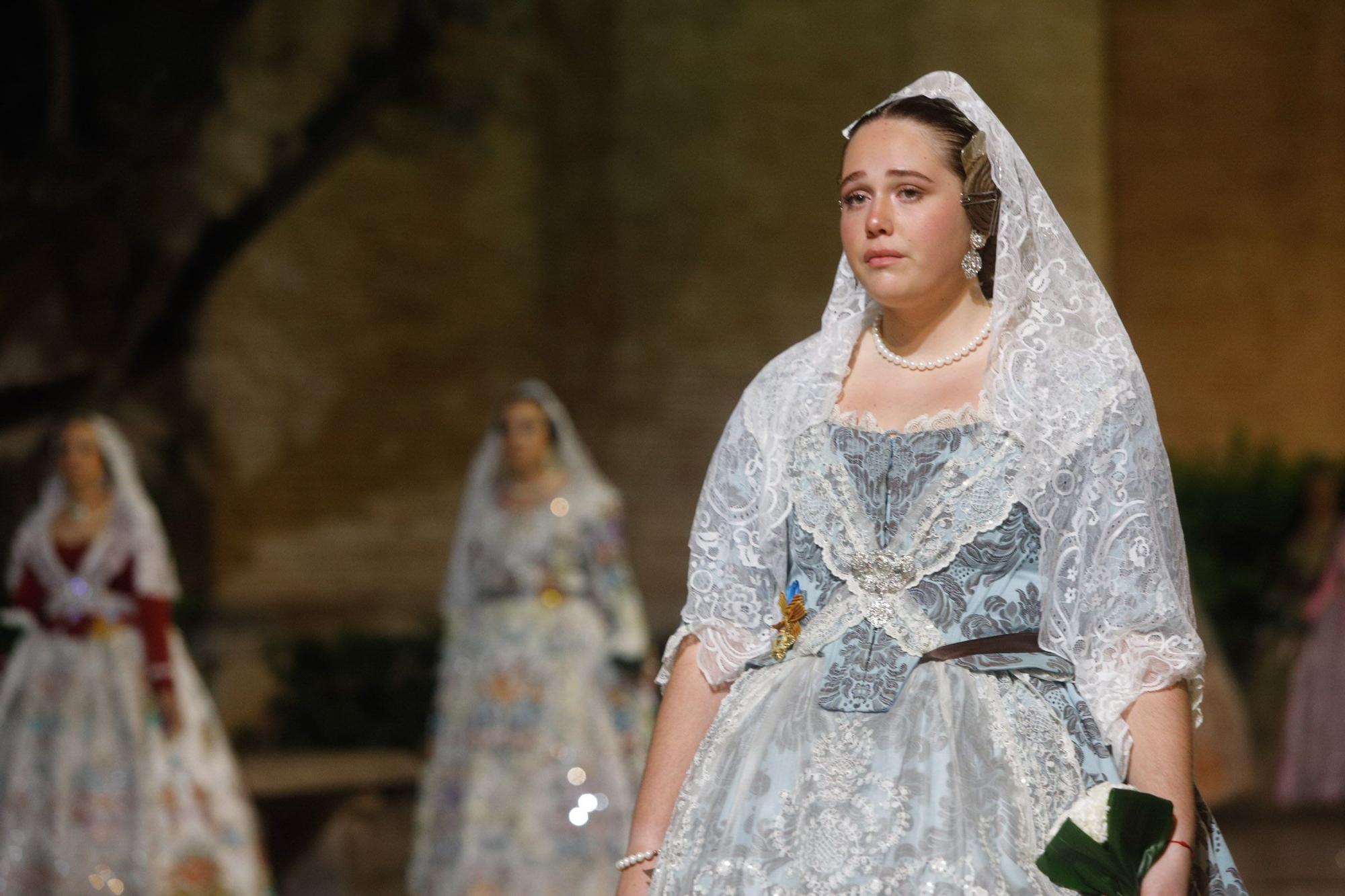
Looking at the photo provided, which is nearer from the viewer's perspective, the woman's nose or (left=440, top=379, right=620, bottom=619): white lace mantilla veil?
the woman's nose

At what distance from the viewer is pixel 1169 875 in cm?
213

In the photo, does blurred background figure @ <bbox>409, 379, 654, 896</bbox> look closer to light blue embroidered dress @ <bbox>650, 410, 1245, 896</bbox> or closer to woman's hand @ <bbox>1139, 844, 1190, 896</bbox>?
light blue embroidered dress @ <bbox>650, 410, 1245, 896</bbox>

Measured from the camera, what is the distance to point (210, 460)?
11.4 m

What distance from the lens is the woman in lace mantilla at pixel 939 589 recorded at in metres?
2.22

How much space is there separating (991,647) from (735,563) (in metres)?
0.41

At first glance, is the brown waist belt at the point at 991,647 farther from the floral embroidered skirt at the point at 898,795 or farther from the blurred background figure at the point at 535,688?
the blurred background figure at the point at 535,688

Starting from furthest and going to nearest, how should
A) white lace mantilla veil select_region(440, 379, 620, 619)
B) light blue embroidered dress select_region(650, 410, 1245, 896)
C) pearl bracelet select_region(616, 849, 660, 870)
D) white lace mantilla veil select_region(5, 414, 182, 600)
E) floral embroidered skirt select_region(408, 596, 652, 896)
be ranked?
white lace mantilla veil select_region(440, 379, 620, 619)
floral embroidered skirt select_region(408, 596, 652, 896)
white lace mantilla veil select_region(5, 414, 182, 600)
pearl bracelet select_region(616, 849, 660, 870)
light blue embroidered dress select_region(650, 410, 1245, 896)

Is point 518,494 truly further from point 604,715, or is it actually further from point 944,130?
point 944,130

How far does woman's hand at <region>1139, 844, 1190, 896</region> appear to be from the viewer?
213cm

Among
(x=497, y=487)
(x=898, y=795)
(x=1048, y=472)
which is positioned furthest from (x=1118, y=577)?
(x=497, y=487)

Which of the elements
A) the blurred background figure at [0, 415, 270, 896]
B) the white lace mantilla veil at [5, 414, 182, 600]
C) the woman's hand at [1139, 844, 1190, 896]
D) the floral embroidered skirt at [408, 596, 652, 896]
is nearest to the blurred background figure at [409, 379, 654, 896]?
the floral embroidered skirt at [408, 596, 652, 896]

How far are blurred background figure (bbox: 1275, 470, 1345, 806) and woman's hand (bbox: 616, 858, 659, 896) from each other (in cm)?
880

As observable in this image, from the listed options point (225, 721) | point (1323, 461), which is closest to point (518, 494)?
point (225, 721)

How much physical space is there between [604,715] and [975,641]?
5.31m
